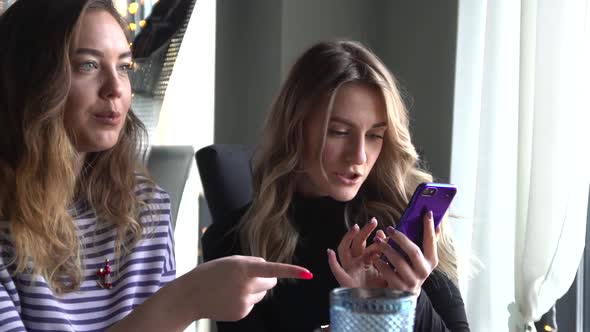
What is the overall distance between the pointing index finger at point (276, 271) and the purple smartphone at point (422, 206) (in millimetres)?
296

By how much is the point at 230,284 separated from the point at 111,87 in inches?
19.4

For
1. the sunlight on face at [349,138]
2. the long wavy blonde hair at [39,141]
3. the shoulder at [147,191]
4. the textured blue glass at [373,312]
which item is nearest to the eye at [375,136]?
the sunlight on face at [349,138]

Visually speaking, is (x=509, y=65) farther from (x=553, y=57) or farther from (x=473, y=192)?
(x=473, y=192)

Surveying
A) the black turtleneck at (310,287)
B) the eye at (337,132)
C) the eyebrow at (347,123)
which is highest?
the eyebrow at (347,123)

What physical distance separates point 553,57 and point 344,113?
912 millimetres

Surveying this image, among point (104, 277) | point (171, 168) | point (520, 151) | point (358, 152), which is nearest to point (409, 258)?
point (358, 152)

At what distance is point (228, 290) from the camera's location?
1.07 meters

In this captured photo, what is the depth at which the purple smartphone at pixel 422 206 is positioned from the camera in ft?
4.00

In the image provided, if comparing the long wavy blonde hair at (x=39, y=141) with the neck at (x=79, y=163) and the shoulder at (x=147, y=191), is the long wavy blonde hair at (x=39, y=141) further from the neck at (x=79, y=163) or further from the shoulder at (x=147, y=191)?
the shoulder at (x=147, y=191)

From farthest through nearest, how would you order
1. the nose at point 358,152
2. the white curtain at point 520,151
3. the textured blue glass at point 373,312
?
the white curtain at point 520,151 → the nose at point 358,152 → the textured blue glass at point 373,312

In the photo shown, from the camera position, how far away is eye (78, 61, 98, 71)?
1.40 m

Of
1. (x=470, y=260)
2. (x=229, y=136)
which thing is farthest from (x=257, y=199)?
(x=229, y=136)

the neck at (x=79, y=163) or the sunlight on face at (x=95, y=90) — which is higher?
the sunlight on face at (x=95, y=90)

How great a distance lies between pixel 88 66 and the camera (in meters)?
1.41
